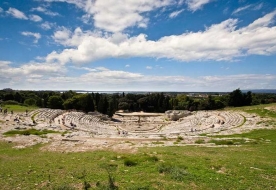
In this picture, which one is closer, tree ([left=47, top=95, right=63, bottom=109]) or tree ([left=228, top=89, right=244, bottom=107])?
tree ([left=47, top=95, right=63, bottom=109])

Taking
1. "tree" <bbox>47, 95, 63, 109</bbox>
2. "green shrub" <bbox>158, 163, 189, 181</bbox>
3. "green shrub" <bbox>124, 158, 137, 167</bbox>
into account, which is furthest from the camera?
"tree" <bbox>47, 95, 63, 109</bbox>

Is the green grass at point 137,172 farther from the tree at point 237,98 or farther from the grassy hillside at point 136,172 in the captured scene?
the tree at point 237,98

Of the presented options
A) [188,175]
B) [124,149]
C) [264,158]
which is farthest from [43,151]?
[264,158]

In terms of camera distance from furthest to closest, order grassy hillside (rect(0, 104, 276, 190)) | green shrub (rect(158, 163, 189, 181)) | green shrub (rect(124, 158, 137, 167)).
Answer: green shrub (rect(124, 158, 137, 167)) < green shrub (rect(158, 163, 189, 181)) < grassy hillside (rect(0, 104, 276, 190))

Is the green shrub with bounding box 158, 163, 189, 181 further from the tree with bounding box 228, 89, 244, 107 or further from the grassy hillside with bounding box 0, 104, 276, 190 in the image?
the tree with bounding box 228, 89, 244, 107

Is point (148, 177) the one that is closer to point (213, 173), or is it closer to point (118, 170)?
point (118, 170)

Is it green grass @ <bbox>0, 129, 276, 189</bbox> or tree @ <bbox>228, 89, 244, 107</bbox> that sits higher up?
tree @ <bbox>228, 89, 244, 107</bbox>

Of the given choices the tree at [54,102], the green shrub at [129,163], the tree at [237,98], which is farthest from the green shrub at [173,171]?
the tree at [237,98]

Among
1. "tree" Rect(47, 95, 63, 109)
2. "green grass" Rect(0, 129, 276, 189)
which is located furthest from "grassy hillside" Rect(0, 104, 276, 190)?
"tree" Rect(47, 95, 63, 109)

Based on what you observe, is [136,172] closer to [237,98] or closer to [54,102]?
[54,102]

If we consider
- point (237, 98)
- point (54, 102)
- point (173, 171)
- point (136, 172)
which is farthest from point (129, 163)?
point (237, 98)

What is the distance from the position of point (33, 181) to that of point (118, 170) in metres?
4.87

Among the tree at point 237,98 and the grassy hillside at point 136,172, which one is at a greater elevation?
the tree at point 237,98

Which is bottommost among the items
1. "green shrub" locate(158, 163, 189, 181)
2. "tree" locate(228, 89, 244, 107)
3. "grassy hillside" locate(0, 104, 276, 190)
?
"grassy hillside" locate(0, 104, 276, 190)
